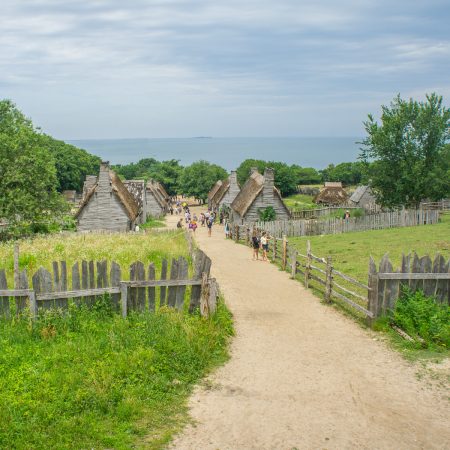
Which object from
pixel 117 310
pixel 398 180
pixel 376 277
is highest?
pixel 398 180

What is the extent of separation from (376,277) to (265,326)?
10.2ft

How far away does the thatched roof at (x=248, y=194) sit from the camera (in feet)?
141

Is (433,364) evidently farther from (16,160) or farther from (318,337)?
(16,160)

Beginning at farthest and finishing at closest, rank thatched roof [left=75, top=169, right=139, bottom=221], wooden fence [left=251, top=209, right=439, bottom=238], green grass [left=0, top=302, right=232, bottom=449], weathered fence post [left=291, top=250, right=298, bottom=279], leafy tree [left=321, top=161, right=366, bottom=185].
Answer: leafy tree [left=321, top=161, right=366, bottom=185] → thatched roof [left=75, top=169, right=139, bottom=221] → wooden fence [left=251, top=209, right=439, bottom=238] → weathered fence post [left=291, top=250, right=298, bottom=279] → green grass [left=0, top=302, right=232, bottom=449]

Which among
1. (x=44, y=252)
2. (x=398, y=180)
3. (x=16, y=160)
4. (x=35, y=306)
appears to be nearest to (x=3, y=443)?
(x=35, y=306)

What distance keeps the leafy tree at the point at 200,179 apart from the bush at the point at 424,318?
76.3 m

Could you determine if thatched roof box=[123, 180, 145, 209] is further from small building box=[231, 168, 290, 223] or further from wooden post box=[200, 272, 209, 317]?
wooden post box=[200, 272, 209, 317]

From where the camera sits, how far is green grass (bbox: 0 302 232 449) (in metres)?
7.26

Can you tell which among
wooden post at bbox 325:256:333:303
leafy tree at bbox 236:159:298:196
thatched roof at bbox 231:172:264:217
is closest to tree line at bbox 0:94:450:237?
thatched roof at bbox 231:172:264:217

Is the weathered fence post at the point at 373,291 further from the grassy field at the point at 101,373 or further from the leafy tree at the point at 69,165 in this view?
the leafy tree at the point at 69,165

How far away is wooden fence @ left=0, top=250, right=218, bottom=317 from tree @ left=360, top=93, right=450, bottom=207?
31.4 meters

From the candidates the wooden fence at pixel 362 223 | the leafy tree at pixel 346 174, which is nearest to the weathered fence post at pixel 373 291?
the wooden fence at pixel 362 223

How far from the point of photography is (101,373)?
8.62 m

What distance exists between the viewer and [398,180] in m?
40.2
